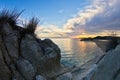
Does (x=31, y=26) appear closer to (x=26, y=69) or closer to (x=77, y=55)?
(x=26, y=69)

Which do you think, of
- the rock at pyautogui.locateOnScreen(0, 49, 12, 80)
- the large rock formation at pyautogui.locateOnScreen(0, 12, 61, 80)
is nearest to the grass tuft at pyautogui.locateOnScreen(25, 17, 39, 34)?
the large rock formation at pyautogui.locateOnScreen(0, 12, 61, 80)

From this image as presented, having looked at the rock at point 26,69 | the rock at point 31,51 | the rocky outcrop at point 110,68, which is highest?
the rocky outcrop at point 110,68

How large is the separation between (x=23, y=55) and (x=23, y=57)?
73 mm

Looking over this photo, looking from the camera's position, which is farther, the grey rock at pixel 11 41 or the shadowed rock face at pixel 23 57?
the grey rock at pixel 11 41

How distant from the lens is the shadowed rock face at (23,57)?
832cm

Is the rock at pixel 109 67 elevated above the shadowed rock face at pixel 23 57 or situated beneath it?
elevated above

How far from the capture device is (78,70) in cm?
930

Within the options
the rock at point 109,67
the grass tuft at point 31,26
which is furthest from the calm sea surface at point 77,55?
the rock at point 109,67

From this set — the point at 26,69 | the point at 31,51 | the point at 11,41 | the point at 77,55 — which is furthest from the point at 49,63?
the point at 77,55

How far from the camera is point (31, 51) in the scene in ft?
28.8

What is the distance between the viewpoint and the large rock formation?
834 cm

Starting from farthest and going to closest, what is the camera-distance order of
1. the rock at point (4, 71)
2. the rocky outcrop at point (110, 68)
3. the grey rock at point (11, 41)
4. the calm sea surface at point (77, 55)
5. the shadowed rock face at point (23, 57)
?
the calm sea surface at point (77, 55) < the grey rock at point (11, 41) < the shadowed rock face at point (23, 57) < the rock at point (4, 71) < the rocky outcrop at point (110, 68)

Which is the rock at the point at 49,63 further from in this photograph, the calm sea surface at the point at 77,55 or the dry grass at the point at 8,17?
the calm sea surface at the point at 77,55

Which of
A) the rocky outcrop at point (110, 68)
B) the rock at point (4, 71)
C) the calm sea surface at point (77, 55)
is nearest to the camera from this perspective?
the rocky outcrop at point (110, 68)
